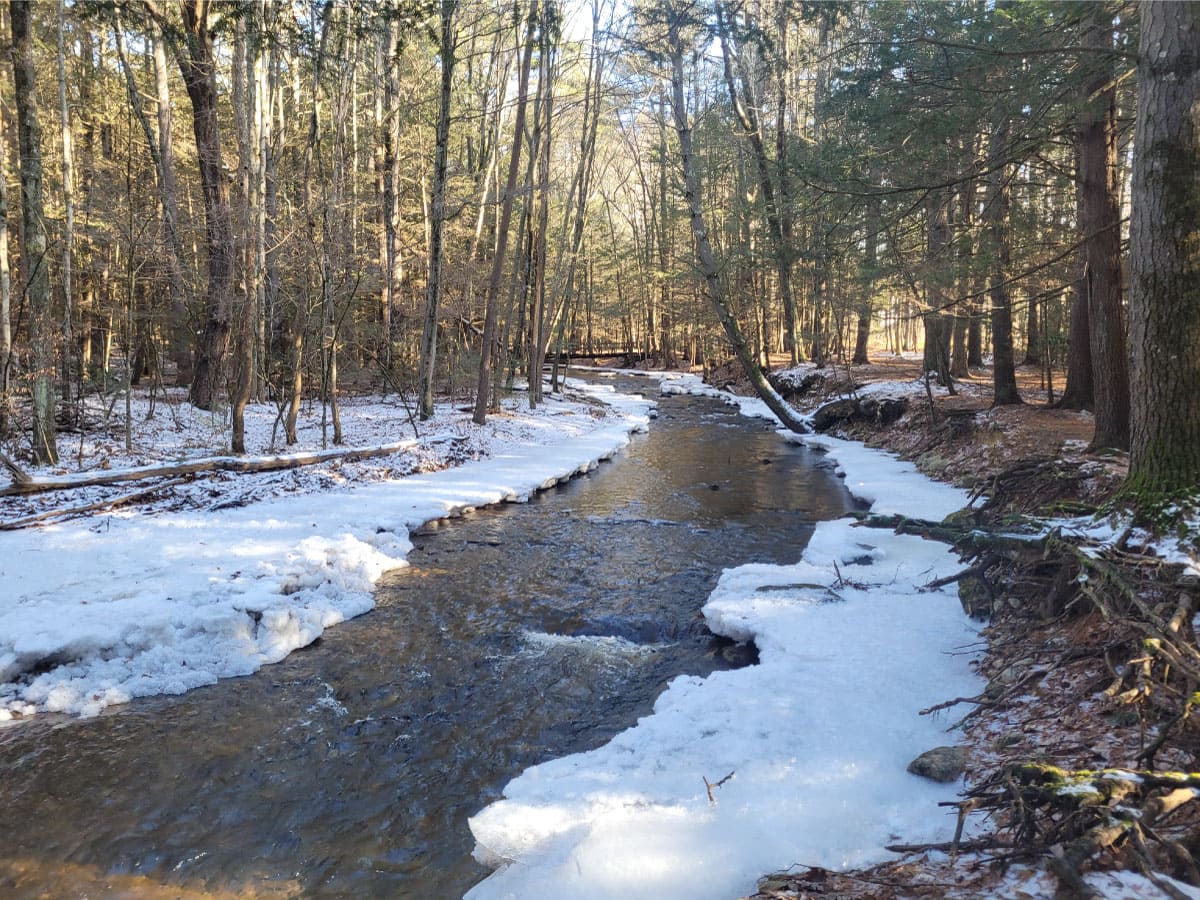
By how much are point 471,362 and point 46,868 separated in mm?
18619

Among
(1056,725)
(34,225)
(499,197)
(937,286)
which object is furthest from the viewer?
(499,197)

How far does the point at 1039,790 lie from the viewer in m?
2.58

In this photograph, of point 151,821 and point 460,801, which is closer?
point 151,821

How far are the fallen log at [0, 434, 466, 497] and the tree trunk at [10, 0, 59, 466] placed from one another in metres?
1.67

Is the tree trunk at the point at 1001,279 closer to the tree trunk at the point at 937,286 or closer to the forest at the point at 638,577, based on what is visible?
the forest at the point at 638,577

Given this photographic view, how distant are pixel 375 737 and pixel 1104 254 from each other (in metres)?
10.0

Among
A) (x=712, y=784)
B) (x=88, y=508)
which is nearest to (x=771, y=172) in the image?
(x=88, y=508)

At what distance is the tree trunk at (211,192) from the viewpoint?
41.5 ft

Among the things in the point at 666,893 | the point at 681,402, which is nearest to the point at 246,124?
the point at 666,893

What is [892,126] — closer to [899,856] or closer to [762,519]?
[762,519]

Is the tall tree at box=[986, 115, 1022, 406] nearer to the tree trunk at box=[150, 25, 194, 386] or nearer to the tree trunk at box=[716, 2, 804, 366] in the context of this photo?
the tree trunk at box=[716, 2, 804, 366]

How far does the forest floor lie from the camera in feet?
7.64

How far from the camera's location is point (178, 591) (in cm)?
603

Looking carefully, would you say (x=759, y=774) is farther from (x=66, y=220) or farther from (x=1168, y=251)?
(x=66, y=220)
